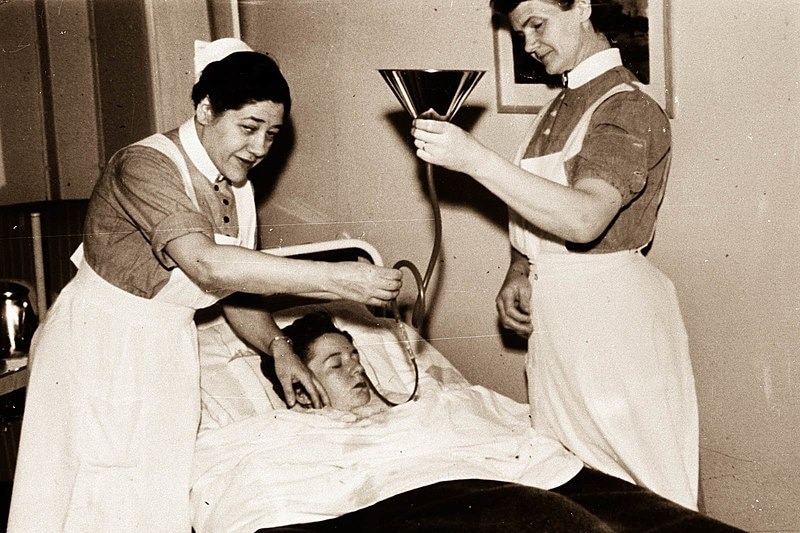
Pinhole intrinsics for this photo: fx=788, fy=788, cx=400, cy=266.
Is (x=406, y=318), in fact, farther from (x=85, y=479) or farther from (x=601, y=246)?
(x=85, y=479)

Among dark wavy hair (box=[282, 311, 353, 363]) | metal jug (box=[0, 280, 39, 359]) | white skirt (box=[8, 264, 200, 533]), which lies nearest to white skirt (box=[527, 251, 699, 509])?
dark wavy hair (box=[282, 311, 353, 363])

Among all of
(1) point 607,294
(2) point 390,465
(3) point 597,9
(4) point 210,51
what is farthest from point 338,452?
(3) point 597,9

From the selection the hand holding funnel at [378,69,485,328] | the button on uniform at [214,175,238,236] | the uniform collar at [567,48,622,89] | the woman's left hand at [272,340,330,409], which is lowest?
the woman's left hand at [272,340,330,409]

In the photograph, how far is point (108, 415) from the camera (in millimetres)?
1657

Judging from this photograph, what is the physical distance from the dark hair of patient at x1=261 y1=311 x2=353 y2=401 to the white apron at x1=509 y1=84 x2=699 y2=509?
2.00ft

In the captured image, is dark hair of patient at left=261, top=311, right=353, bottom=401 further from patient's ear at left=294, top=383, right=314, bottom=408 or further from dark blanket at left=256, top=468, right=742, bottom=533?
dark blanket at left=256, top=468, right=742, bottom=533

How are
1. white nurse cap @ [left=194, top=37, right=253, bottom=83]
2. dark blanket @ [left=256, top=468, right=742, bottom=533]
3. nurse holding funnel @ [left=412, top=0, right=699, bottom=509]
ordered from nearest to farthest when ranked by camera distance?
dark blanket @ [left=256, top=468, right=742, bottom=533]
nurse holding funnel @ [left=412, top=0, right=699, bottom=509]
white nurse cap @ [left=194, top=37, right=253, bottom=83]

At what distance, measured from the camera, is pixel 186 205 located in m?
1.62

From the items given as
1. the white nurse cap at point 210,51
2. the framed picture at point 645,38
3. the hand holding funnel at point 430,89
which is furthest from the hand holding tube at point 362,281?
the framed picture at point 645,38

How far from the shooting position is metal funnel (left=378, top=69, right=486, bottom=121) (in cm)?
149

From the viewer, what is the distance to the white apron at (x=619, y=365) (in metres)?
1.61

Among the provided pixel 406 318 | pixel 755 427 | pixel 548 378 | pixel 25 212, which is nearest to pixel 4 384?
pixel 25 212

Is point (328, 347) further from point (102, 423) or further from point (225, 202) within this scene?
point (102, 423)

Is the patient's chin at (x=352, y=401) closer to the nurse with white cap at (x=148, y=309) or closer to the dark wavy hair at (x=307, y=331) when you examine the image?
the dark wavy hair at (x=307, y=331)
